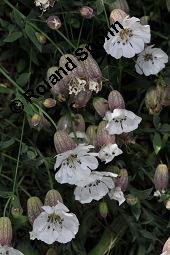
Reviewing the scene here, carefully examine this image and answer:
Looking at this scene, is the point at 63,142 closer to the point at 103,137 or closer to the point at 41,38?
the point at 103,137

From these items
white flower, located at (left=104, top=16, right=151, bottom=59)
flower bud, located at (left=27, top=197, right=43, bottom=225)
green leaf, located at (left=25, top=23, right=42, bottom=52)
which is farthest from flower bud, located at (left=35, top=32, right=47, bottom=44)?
flower bud, located at (left=27, top=197, right=43, bottom=225)

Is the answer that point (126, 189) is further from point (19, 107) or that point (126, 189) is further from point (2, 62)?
point (2, 62)

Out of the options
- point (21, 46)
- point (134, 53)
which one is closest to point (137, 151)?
point (134, 53)

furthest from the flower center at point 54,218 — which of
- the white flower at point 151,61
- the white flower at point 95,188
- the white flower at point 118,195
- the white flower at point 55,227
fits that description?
the white flower at point 151,61

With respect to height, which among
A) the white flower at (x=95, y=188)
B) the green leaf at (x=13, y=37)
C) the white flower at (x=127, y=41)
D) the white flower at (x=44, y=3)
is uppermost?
the white flower at (x=44, y=3)

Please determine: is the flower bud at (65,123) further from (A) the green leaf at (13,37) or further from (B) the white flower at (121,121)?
(A) the green leaf at (13,37)

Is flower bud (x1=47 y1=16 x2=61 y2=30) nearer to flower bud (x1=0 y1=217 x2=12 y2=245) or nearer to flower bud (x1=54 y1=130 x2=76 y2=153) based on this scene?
flower bud (x1=54 y1=130 x2=76 y2=153)
